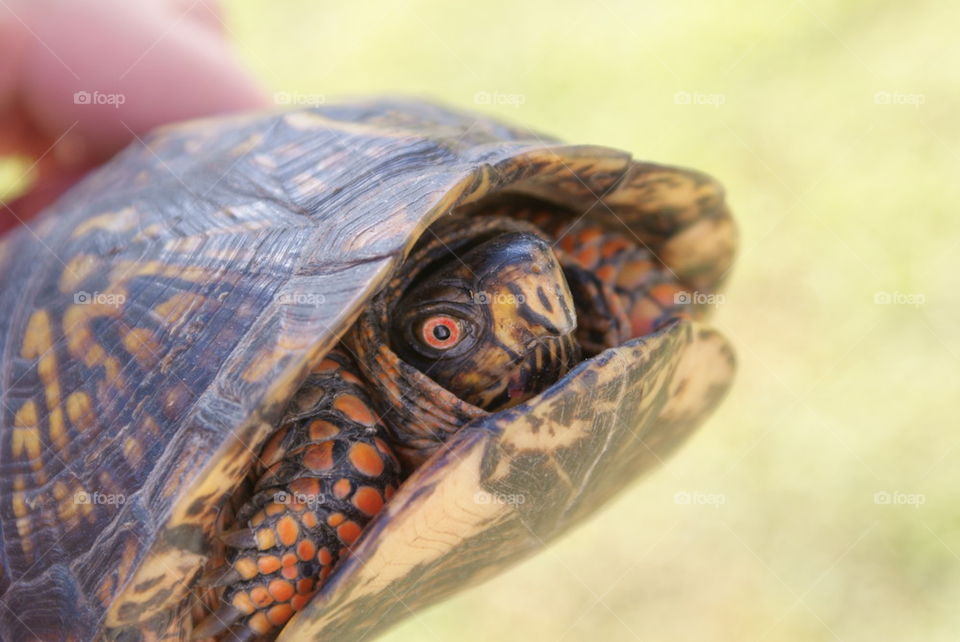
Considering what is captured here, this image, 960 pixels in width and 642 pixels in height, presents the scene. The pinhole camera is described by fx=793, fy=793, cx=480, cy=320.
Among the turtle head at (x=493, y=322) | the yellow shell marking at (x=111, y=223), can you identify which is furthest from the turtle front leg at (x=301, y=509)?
the yellow shell marking at (x=111, y=223)

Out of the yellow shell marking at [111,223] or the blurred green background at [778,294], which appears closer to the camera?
the yellow shell marking at [111,223]

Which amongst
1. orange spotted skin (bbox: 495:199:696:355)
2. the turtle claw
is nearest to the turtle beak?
orange spotted skin (bbox: 495:199:696:355)

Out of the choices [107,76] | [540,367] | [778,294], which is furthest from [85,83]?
[778,294]

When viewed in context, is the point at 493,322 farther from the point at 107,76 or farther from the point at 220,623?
the point at 107,76

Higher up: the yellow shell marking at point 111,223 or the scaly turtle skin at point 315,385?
the yellow shell marking at point 111,223

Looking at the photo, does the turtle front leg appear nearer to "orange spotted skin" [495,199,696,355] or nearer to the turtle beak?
the turtle beak

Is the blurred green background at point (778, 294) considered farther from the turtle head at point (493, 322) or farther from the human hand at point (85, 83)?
the turtle head at point (493, 322)
